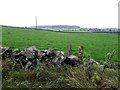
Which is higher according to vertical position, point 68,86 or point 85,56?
point 85,56

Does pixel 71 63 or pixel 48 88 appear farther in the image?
pixel 71 63

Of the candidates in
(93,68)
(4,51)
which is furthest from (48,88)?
(4,51)

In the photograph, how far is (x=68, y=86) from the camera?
22.4 feet

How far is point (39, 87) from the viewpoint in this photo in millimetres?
6906

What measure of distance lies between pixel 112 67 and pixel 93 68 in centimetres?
106

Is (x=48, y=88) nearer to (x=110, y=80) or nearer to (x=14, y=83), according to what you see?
(x=14, y=83)

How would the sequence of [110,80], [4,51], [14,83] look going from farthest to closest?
[4,51], [14,83], [110,80]

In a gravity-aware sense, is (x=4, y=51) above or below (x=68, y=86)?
above

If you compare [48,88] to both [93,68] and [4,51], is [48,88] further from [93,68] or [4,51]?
[4,51]

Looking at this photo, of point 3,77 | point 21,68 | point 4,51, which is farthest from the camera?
point 4,51

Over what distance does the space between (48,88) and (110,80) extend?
149 centimetres

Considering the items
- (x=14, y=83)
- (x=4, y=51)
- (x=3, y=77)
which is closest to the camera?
(x=14, y=83)

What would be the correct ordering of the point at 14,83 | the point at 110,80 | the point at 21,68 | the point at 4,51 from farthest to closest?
the point at 4,51, the point at 21,68, the point at 14,83, the point at 110,80

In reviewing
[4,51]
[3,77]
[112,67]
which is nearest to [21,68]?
[3,77]
